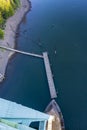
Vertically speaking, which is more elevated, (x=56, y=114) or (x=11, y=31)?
(x=11, y=31)

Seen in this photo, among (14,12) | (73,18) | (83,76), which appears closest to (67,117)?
(83,76)

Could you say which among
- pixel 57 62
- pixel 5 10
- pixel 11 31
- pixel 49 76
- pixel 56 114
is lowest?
pixel 56 114

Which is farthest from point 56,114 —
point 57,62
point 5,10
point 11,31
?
point 5,10

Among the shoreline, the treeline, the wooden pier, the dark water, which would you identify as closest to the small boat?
the dark water

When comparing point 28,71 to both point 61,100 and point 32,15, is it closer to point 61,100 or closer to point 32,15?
point 61,100

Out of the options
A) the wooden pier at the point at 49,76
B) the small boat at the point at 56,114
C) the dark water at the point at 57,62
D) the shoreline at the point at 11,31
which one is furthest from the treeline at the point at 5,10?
the small boat at the point at 56,114

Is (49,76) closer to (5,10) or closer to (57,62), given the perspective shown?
(57,62)

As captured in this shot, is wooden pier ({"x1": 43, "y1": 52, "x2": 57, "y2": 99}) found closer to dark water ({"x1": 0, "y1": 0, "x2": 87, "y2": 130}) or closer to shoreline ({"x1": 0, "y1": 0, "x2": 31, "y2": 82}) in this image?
dark water ({"x1": 0, "y1": 0, "x2": 87, "y2": 130})

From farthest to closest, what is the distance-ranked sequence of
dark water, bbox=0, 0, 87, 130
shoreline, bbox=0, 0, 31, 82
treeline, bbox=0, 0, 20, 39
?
treeline, bbox=0, 0, 20, 39
shoreline, bbox=0, 0, 31, 82
dark water, bbox=0, 0, 87, 130
